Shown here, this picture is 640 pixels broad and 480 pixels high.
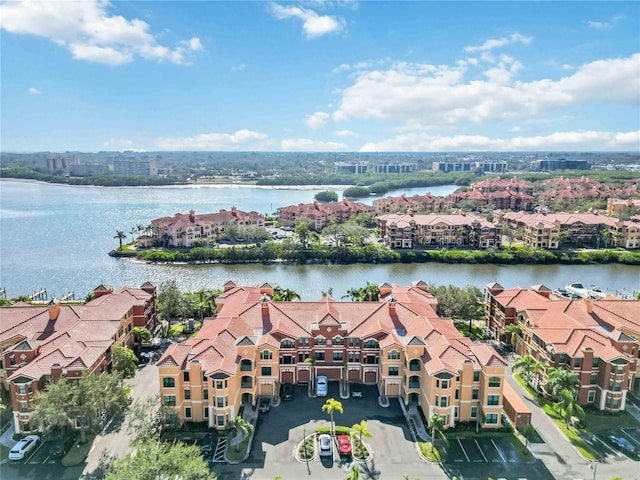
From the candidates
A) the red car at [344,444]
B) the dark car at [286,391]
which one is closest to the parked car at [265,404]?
the dark car at [286,391]

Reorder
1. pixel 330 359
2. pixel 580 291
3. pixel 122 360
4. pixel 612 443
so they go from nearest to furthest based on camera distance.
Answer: pixel 612 443 → pixel 122 360 → pixel 330 359 → pixel 580 291

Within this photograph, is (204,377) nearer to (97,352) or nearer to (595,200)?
(97,352)

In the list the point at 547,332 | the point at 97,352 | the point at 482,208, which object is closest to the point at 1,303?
the point at 97,352

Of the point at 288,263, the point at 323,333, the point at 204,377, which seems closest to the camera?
the point at 204,377

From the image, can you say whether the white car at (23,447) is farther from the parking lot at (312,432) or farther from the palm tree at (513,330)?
the palm tree at (513,330)

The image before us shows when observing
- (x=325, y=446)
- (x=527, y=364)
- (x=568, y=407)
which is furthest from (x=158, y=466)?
(x=527, y=364)

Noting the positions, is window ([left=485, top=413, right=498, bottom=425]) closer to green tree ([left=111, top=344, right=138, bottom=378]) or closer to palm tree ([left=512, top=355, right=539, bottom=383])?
palm tree ([left=512, top=355, right=539, bottom=383])

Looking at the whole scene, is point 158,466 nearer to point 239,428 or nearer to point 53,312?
point 239,428
